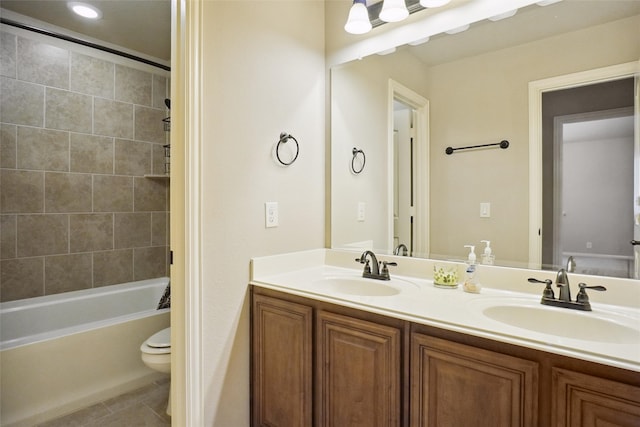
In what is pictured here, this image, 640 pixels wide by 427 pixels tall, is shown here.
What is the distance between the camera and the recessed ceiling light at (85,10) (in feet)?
6.98

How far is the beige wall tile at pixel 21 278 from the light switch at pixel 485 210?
287cm

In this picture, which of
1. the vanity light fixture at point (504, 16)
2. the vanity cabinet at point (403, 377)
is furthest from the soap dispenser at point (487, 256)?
the vanity light fixture at point (504, 16)

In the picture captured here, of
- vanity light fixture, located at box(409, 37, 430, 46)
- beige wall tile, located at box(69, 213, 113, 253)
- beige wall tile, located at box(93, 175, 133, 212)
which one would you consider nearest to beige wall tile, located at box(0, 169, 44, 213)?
beige wall tile, located at box(69, 213, 113, 253)

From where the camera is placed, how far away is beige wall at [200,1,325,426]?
138 centimetres

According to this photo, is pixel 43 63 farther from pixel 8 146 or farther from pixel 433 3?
pixel 433 3

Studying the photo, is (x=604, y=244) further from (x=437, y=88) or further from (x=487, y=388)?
(x=437, y=88)

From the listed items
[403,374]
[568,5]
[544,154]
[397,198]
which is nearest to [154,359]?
[403,374]

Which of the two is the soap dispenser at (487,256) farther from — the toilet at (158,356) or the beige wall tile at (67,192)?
the beige wall tile at (67,192)

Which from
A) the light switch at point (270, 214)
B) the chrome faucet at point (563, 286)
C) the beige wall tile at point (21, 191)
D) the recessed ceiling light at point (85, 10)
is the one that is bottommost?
the chrome faucet at point (563, 286)

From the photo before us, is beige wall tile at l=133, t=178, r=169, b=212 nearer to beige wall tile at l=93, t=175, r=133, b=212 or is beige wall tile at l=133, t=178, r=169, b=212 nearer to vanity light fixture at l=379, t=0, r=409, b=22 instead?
beige wall tile at l=93, t=175, r=133, b=212

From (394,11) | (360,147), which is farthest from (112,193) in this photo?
(394,11)

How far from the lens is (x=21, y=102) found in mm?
2244

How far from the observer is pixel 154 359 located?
183 centimetres

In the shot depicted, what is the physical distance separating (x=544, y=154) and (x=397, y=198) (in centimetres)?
68
